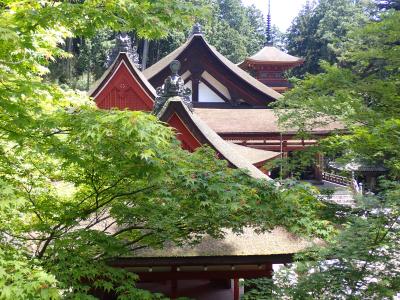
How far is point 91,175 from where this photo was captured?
14.9ft

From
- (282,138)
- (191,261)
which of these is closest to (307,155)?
(191,261)

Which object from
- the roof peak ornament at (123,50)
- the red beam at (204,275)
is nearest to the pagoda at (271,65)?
the roof peak ornament at (123,50)

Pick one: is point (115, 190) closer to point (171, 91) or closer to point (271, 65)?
point (171, 91)

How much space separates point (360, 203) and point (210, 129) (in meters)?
5.39

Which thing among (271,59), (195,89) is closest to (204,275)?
(195,89)

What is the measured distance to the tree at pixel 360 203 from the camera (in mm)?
4293

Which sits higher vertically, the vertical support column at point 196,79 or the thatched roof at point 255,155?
the vertical support column at point 196,79

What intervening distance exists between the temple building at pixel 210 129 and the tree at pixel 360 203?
1214 mm

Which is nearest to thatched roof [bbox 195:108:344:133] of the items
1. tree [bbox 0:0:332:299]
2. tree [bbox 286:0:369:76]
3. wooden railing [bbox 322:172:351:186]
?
tree [bbox 0:0:332:299]

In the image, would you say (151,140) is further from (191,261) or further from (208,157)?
(191,261)

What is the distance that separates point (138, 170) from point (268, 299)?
2.04 metres

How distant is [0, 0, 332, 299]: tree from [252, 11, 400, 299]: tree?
0.36 m

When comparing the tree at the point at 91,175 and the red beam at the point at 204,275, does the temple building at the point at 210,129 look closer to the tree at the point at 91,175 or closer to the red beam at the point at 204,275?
the red beam at the point at 204,275

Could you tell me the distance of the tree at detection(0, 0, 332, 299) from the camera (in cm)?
363
